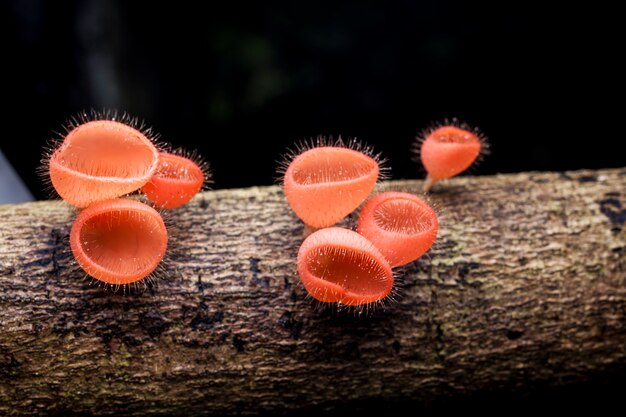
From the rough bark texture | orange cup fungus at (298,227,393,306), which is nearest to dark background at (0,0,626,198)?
the rough bark texture

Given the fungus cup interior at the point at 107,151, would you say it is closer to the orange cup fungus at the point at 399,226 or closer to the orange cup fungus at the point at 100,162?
the orange cup fungus at the point at 100,162

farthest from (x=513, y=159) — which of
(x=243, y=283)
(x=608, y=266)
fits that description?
(x=243, y=283)

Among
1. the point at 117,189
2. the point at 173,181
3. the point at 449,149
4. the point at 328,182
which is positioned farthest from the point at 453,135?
the point at 117,189

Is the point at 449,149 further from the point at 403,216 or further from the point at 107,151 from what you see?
the point at 107,151

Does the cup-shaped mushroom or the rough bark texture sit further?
the cup-shaped mushroom

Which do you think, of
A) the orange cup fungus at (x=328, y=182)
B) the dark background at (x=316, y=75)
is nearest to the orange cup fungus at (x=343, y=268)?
the orange cup fungus at (x=328, y=182)

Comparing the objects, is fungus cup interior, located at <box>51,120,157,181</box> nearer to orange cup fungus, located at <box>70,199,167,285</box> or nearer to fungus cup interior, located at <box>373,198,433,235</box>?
orange cup fungus, located at <box>70,199,167,285</box>
